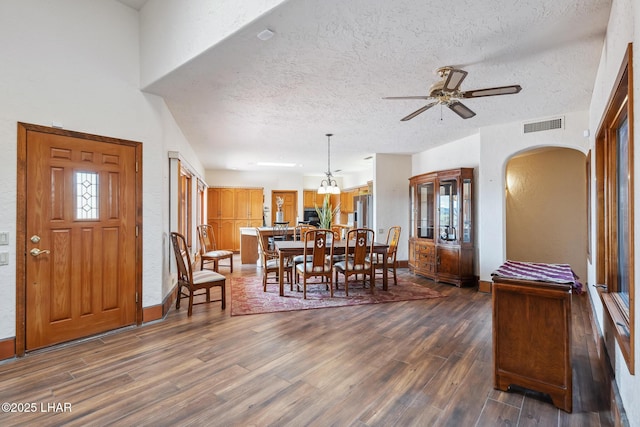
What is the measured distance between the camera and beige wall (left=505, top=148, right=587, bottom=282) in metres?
5.02

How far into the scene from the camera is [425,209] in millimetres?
5945

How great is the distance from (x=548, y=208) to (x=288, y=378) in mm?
5329

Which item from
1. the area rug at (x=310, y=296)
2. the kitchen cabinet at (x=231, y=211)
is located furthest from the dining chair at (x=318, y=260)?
the kitchen cabinet at (x=231, y=211)

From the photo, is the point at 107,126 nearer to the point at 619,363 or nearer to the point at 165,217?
the point at 165,217

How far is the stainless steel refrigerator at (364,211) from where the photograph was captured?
737 cm

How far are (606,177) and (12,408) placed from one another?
4.53 meters

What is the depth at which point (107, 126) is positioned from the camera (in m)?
3.08

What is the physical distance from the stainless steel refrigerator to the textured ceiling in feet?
8.65

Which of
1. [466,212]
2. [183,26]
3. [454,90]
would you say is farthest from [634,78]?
[466,212]

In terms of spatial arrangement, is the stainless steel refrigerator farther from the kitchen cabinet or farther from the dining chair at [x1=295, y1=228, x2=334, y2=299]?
the kitchen cabinet

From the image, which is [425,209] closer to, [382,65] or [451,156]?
[451,156]

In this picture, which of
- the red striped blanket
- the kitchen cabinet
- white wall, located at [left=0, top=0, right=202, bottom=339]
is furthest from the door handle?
the kitchen cabinet

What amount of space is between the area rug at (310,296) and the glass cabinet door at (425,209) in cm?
117

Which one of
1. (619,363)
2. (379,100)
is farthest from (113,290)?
(619,363)
